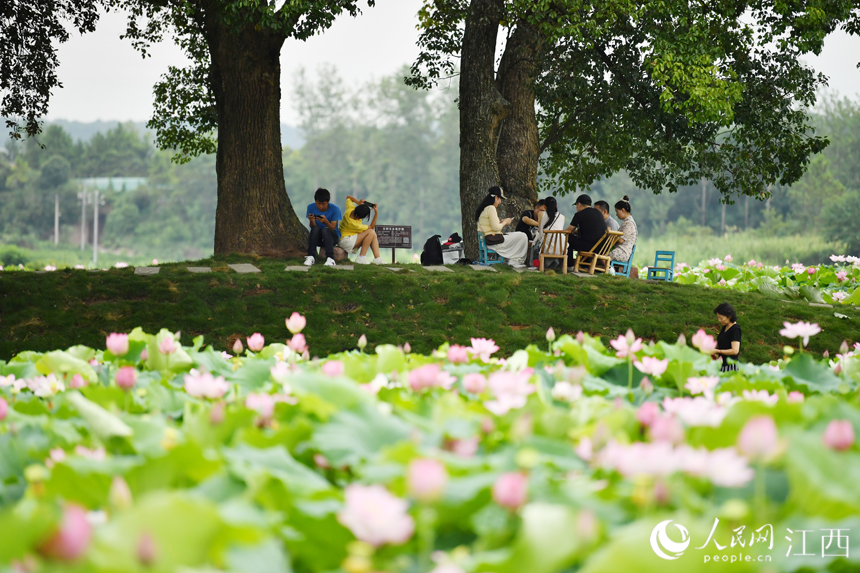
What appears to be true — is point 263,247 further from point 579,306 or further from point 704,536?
point 704,536

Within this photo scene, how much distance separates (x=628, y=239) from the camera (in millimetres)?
10875

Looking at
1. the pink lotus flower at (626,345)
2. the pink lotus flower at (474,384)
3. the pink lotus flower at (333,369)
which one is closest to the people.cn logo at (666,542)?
the pink lotus flower at (474,384)

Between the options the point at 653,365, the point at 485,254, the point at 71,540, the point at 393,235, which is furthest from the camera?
the point at 393,235

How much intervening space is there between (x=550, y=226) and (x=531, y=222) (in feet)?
1.20

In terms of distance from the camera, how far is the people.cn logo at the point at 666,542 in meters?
0.90

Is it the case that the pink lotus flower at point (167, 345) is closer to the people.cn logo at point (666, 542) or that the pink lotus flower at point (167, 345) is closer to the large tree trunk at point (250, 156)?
the people.cn logo at point (666, 542)

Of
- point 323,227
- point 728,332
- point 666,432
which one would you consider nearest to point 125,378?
point 666,432

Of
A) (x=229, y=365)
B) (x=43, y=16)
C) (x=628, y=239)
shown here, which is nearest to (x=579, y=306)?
(x=628, y=239)

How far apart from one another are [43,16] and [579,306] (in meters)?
9.56

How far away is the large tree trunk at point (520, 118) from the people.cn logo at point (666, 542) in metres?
11.8

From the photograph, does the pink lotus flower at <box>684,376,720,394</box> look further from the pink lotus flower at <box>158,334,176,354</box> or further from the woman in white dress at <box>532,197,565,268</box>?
the woman in white dress at <box>532,197,565,268</box>

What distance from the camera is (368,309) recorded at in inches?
324

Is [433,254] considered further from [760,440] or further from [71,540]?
[71,540]

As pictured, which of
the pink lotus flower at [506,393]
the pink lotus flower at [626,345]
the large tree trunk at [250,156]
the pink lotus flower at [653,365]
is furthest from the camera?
the large tree trunk at [250,156]
